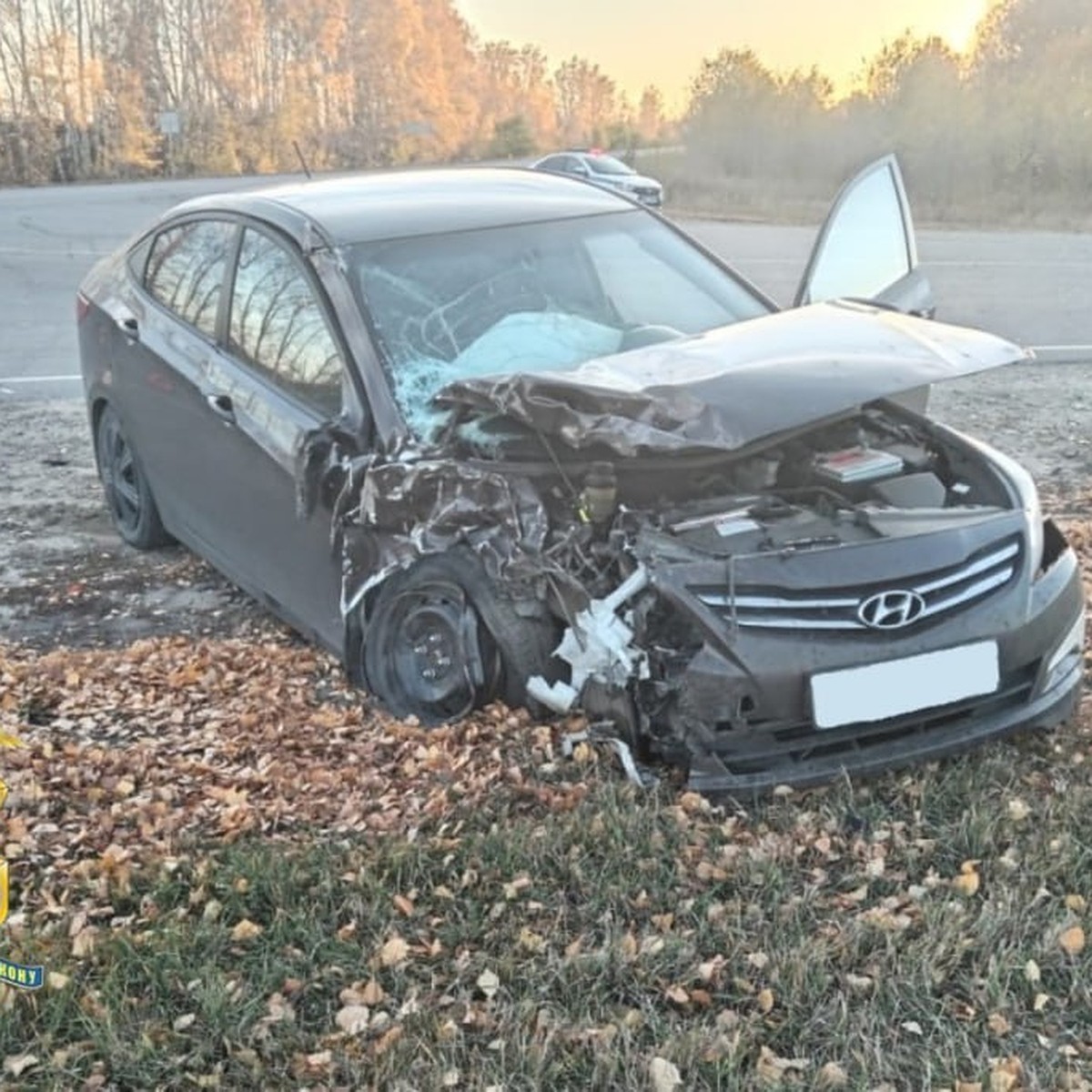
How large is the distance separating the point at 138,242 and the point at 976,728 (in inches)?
163

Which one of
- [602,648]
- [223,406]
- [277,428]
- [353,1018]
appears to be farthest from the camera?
[223,406]

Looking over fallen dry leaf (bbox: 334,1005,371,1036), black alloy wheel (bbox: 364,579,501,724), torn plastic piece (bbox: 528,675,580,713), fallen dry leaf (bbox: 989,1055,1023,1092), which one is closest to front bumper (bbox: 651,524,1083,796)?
torn plastic piece (bbox: 528,675,580,713)

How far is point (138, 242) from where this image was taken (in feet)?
18.1

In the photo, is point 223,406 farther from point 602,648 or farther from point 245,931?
point 245,931

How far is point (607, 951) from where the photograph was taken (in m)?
2.69

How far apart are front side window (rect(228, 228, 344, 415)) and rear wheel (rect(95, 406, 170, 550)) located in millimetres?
1209

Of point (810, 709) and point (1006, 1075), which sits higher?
point (810, 709)

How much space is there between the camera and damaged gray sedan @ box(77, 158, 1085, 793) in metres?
3.14

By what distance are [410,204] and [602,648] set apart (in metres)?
2.17

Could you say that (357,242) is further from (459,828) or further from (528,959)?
(528,959)

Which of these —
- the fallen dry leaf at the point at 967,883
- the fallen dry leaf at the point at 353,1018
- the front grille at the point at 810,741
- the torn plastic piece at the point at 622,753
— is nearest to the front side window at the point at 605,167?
the torn plastic piece at the point at 622,753

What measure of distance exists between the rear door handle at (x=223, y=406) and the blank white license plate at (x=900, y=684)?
239 cm

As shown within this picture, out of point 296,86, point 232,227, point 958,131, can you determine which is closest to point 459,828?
point 232,227

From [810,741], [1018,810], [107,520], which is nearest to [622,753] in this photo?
[810,741]
